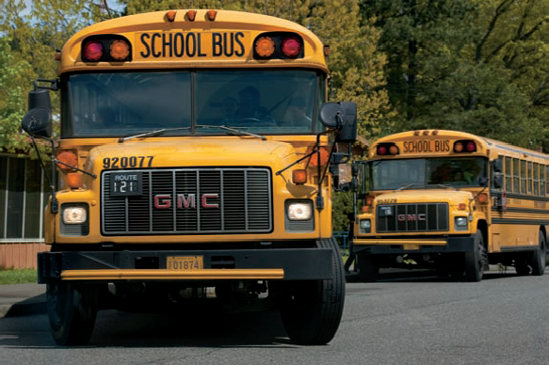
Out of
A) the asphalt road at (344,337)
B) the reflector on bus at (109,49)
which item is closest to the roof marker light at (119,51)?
the reflector on bus at (109,49)

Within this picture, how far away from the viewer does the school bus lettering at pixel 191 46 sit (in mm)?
9688

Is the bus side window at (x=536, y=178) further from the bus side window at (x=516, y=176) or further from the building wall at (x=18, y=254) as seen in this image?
the building wall at (x=18, y=254)

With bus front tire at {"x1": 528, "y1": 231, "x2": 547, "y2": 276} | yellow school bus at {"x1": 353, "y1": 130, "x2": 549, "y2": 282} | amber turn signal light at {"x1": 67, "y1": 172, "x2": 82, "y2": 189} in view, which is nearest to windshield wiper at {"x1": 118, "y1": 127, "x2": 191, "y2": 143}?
amber turn signal light at {"x1": 67, "y1": 172, "x2": 82, "y2": 189}

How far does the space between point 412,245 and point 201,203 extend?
11635 millimetres

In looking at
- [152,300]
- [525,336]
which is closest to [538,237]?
[525,336]

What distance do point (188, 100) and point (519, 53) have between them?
1632 inches

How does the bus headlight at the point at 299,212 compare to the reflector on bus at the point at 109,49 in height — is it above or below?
below

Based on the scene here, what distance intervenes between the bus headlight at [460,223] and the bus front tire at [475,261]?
0.36 meters

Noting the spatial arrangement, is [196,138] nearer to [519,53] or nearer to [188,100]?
[188,100]

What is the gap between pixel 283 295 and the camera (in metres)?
9.51

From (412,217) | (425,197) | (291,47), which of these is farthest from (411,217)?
(291,47)

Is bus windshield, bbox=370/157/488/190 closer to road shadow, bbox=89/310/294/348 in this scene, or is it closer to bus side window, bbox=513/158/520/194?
bus side window, bbox=513/158/520/194

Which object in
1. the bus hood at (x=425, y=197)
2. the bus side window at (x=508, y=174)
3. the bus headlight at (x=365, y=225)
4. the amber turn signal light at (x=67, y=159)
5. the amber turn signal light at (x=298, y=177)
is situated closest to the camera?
the amber turn signal light at (x=298, y=177)

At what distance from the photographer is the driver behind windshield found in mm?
9594
